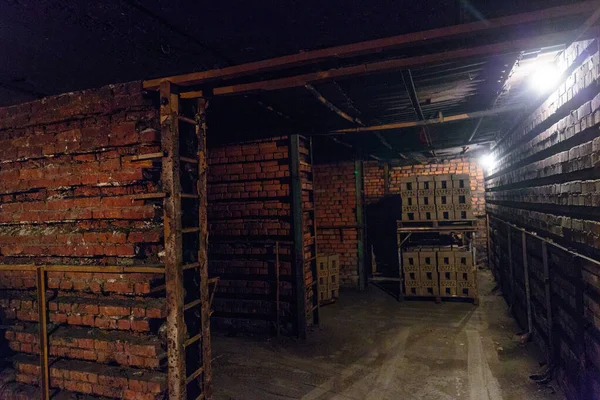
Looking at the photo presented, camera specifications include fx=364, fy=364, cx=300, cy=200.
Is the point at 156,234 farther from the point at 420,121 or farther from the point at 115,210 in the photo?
the point at 420,121

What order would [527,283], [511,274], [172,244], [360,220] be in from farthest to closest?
[360,220] → [511,274] → [527,283] → [172,244]

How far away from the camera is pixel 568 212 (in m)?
3.68

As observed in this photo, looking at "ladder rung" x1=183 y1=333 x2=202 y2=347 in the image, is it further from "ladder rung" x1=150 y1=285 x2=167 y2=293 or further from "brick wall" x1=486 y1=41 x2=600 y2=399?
"brick wall" x1=486 y1=41 x2=600 y2=399

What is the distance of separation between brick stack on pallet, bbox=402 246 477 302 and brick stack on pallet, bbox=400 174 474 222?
0.75 meters

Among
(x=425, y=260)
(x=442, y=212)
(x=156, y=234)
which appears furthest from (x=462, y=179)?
(x=156, y=234)

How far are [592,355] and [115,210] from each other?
14.8 ft

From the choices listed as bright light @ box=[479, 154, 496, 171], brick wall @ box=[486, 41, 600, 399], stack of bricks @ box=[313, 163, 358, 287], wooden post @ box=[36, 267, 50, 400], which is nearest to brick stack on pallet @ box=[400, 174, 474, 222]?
stack of bricks @ box=[313, 163, 358, 287]

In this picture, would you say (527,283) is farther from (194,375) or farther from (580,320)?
(194,375)

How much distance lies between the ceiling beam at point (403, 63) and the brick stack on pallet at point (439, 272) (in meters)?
6.04

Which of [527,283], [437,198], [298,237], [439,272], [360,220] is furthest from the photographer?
[360,220]

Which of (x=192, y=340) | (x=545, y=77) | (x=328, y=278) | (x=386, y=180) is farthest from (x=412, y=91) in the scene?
(x=386, y=180)

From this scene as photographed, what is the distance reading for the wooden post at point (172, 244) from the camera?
3234 mm

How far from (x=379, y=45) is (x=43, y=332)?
3864 millimetres

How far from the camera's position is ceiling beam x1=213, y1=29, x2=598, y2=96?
8.12ft
